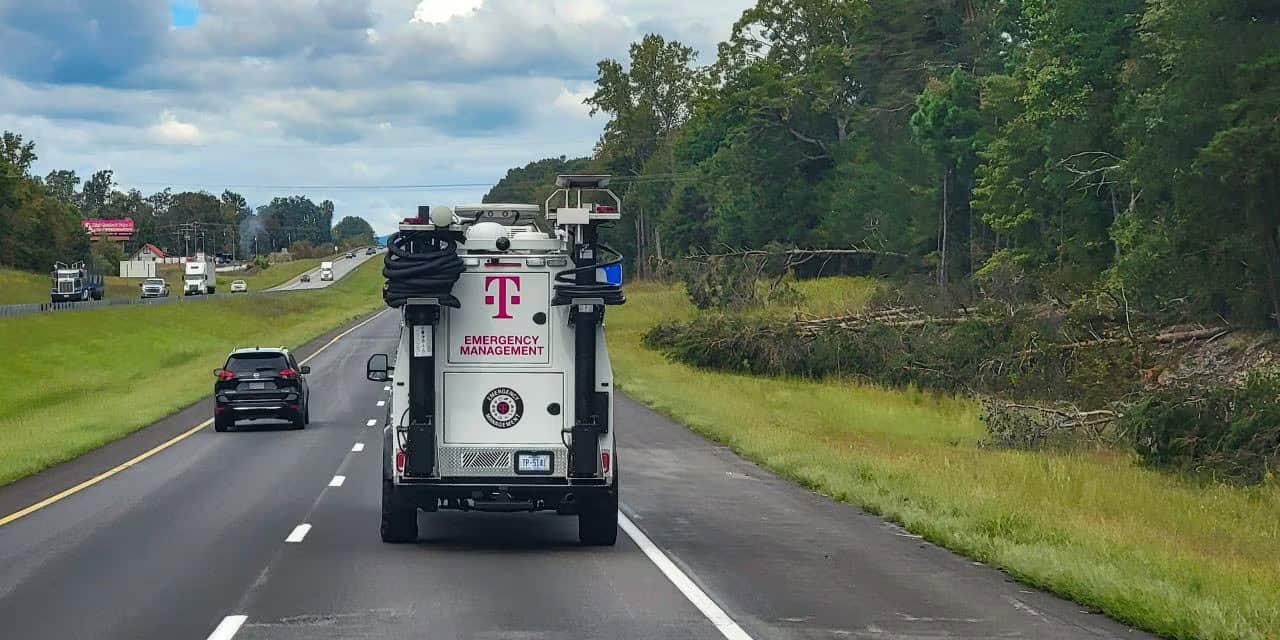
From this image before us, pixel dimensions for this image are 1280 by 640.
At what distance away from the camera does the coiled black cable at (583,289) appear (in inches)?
578

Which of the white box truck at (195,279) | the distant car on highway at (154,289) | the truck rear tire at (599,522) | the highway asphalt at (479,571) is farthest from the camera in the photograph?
the white box truck at (195,279)

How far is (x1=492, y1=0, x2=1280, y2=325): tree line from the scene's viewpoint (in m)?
37.5

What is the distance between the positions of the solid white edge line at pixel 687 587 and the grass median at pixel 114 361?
11409 millimetres

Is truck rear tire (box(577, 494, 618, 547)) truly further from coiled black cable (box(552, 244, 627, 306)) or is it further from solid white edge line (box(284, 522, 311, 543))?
solid white edge line (box(284, 522, 311, 543))

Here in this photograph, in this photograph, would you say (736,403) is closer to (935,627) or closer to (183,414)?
(183,414)

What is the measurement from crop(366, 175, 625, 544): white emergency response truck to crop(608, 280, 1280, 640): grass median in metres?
3.78

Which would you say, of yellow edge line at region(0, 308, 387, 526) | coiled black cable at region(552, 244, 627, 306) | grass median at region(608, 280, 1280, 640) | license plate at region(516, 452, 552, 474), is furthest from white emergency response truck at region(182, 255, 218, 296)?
coiled black cable at region(552, 244, 627, 306)

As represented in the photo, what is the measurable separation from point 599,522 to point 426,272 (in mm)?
2909

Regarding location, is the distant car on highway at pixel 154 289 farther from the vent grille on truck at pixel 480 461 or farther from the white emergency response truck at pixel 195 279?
the vent grille on truck at pixel 480 461

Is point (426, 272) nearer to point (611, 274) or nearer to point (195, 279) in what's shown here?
point (611, 274)

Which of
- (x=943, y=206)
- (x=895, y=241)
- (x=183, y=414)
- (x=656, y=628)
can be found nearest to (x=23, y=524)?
(x=656, y=628)

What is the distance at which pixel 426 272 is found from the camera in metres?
14.5

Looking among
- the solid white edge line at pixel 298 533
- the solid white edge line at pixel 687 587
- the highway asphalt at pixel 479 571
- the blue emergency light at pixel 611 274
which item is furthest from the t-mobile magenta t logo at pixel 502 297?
the solid white edge line at pixel 298 533

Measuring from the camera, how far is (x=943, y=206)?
7969 centimetres
